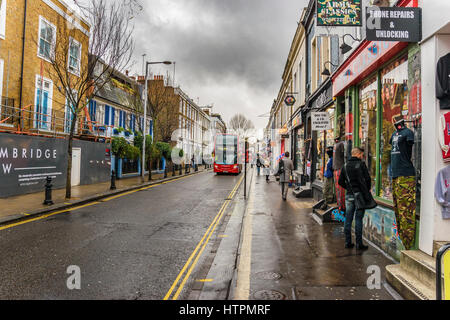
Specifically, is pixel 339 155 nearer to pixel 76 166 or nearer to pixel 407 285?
pixel 407 285

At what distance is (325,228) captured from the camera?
7.30 m

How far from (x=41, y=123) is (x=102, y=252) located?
42.5ft

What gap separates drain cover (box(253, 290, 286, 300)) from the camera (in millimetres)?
3543

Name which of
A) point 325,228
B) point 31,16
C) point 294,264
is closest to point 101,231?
point 294,264

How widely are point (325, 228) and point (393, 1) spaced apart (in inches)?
194

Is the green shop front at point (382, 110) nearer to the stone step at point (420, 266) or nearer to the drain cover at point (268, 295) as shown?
the stone step at point (420, 266)

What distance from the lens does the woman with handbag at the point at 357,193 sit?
18.0ft

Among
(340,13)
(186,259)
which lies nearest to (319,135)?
(340,13)

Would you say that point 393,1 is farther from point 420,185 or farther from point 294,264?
point 294,264

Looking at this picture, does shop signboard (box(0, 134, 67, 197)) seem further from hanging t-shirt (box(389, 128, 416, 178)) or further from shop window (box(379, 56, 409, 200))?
hanging t-shirt (box(389, 128, 416, 178))

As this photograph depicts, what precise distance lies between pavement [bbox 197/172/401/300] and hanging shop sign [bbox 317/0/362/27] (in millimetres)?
4960

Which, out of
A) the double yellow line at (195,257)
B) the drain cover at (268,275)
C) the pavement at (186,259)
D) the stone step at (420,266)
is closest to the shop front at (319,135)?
the pavement at (186,259)

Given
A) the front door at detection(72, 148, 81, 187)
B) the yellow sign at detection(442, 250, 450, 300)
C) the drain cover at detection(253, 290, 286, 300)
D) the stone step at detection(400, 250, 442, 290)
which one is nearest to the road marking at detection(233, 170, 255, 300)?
the drain cover at detection(253, 290, 286, 300)

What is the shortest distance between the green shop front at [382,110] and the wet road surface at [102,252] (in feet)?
12.0
